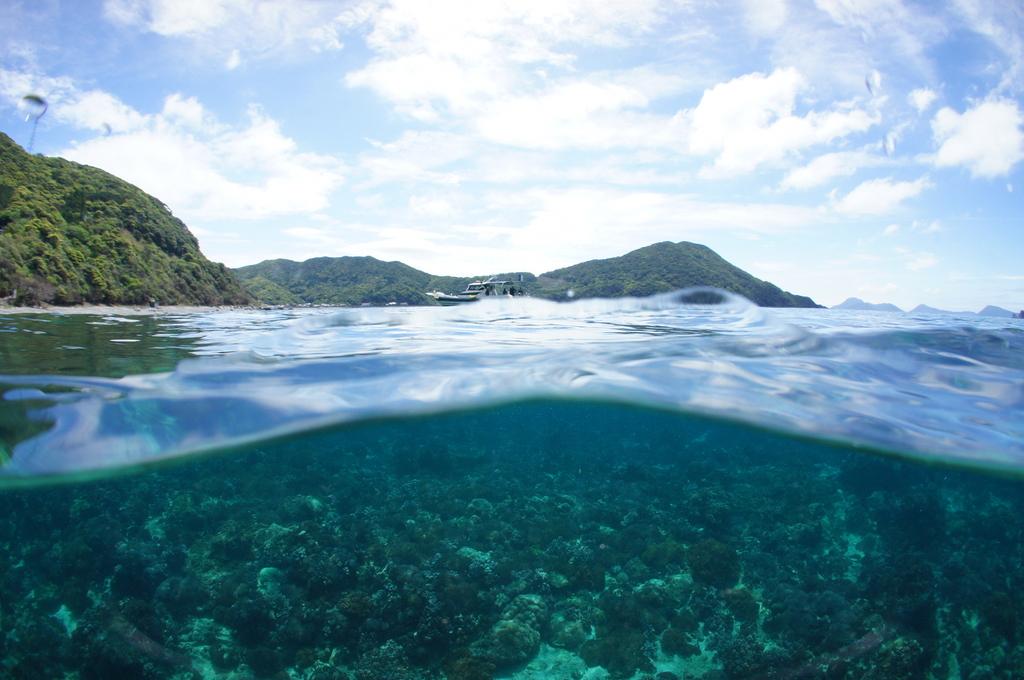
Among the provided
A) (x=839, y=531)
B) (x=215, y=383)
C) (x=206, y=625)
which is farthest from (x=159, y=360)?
(x=839, y=531)

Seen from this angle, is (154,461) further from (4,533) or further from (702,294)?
(702,294)

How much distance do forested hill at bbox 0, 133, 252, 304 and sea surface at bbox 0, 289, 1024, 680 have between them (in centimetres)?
2492

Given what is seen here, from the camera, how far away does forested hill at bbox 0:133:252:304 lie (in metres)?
31.6

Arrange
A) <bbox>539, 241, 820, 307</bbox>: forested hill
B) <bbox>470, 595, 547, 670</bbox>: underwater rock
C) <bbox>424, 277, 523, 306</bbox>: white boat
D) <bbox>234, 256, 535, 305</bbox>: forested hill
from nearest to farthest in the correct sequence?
1. <bbox>470, 595, 547, 670</bbox>: underwater rock
2. <bbox>424, 277, 523, 306</bbox>: white boat
3. <bbox>539, 241, 820, 307</bbox>: forested hill
4. <bbox>234, 256, 535, 305</bbox>: forested hill

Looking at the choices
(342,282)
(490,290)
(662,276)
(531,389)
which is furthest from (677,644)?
(342,282)

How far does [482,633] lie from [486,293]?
Answer: 134 ft

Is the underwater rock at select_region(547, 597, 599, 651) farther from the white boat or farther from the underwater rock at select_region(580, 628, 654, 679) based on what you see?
the white boat

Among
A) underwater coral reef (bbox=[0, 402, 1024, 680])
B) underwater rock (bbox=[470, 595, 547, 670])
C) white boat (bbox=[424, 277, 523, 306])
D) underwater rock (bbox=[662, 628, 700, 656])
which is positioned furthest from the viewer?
white boat (bbox=[424, 277, 523, 306])

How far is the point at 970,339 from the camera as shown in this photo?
1104 centimetres

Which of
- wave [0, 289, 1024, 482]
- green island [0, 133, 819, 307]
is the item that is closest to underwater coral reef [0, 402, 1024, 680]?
wave [0, 289, 1024, 482]

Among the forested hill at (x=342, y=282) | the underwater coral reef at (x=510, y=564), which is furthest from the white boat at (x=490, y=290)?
the underwater coral reef at (x=510, y=564)

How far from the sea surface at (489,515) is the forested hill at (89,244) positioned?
81.7ft

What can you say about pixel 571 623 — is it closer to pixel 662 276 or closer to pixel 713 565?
pixel 713 565

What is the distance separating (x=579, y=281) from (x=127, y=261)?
154 ft
